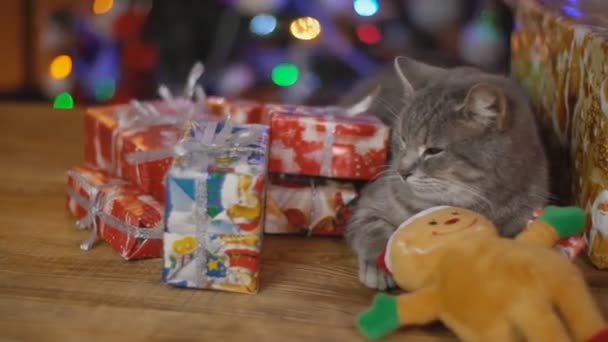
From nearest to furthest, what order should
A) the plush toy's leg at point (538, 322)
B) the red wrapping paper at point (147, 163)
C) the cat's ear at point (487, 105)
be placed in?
the plush toy's leg at point (538, 322) → the cat's ear at point (487, 105) → the red wrapping paper at point (147, 163)

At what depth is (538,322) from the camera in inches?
38.3

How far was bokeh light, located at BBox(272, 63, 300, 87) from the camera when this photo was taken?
257 cm

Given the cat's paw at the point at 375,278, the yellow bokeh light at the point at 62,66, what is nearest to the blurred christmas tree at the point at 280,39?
the yellow bokeh light at the point at 62,66

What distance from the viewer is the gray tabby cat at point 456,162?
4.21ft

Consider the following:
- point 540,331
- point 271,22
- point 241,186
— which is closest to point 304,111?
point 241,186

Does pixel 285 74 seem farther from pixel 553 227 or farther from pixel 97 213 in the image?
pixel 553 227

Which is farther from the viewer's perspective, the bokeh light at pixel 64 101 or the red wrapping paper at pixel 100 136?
the bokeh light at pixel 64 101

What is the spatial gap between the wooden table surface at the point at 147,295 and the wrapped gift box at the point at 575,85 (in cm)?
15

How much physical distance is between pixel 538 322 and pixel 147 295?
0.62m

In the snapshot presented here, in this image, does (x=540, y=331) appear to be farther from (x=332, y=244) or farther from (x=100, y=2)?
(x=100, y=2)

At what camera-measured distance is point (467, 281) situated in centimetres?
106

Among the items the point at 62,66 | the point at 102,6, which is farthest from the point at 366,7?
the point at 62,66

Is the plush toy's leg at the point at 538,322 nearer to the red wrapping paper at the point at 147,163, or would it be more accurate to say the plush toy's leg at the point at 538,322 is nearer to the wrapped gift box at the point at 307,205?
the wrapped gift box at the point at 307,205

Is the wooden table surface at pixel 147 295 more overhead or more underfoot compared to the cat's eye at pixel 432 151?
more underfoot
